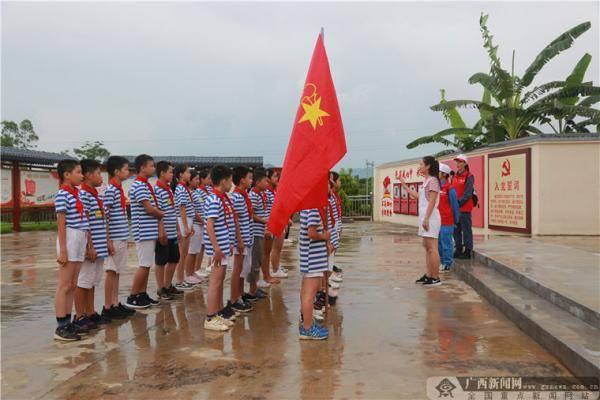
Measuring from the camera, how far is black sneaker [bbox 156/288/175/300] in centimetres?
623

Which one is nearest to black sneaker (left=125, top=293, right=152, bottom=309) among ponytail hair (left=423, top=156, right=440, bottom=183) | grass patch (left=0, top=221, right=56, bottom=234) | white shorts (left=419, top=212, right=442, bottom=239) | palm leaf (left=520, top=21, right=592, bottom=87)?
white shorts (left=419, top=212, right=442, bottom=239)

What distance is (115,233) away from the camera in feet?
17.5

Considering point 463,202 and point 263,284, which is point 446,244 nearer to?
point 463,202

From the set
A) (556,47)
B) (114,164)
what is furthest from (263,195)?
(556,47)

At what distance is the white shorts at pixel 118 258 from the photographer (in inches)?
208

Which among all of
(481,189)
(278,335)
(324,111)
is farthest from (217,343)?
(481,189)

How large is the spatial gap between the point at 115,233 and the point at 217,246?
127cm

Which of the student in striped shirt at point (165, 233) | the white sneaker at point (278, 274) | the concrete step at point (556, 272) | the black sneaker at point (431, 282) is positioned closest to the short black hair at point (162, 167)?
the student in striped shirt at point (165, 233)

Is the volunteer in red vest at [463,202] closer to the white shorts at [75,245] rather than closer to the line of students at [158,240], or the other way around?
the line of students at [158,240]

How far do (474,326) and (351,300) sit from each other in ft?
5.29

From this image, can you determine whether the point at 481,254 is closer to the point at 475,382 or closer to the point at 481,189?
the point at 475,382

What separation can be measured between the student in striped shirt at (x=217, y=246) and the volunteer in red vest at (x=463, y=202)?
419 cm

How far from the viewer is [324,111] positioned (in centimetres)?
451

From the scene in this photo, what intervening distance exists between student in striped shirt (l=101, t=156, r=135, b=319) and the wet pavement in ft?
0.93
